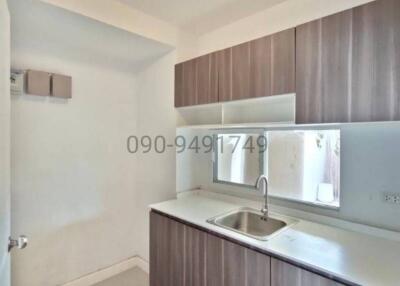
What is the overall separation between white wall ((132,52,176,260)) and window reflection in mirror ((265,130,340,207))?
1019 mm

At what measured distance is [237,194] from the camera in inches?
96.0

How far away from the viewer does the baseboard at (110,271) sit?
2571 mm

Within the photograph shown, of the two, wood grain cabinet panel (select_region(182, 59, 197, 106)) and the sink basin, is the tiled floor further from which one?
wood grain cabinet panel (select_region(182, 59, 197, 106))

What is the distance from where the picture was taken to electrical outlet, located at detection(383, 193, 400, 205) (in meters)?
1.54

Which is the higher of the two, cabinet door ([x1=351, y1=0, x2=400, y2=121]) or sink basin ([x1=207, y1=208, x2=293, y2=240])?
cabinet door ([x1=351, y1=0, x2=400, y2=121])

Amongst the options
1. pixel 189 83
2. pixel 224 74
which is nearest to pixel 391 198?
pixel 224 74

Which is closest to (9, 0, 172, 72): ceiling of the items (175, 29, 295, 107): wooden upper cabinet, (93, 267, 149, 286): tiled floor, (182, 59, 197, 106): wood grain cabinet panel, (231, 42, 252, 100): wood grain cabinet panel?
(182, 59, 197, 106): wood grain cabinet panel

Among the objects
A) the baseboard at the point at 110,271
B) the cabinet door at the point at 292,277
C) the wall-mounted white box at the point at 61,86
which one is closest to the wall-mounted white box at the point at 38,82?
the wall-mounted white box at the point at 61,86

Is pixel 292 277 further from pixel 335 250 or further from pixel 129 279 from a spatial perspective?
pixel 129 279

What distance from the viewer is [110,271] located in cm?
279

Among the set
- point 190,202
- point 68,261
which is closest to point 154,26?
point 190,202

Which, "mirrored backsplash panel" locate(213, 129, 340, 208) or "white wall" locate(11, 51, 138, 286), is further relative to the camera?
"white wall" locate(11, 51, 138, 286)

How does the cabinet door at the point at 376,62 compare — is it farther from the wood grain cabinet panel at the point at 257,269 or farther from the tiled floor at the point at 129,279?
the tiled floor at the point at 129,279

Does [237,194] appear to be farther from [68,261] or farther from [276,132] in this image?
[68,261]
